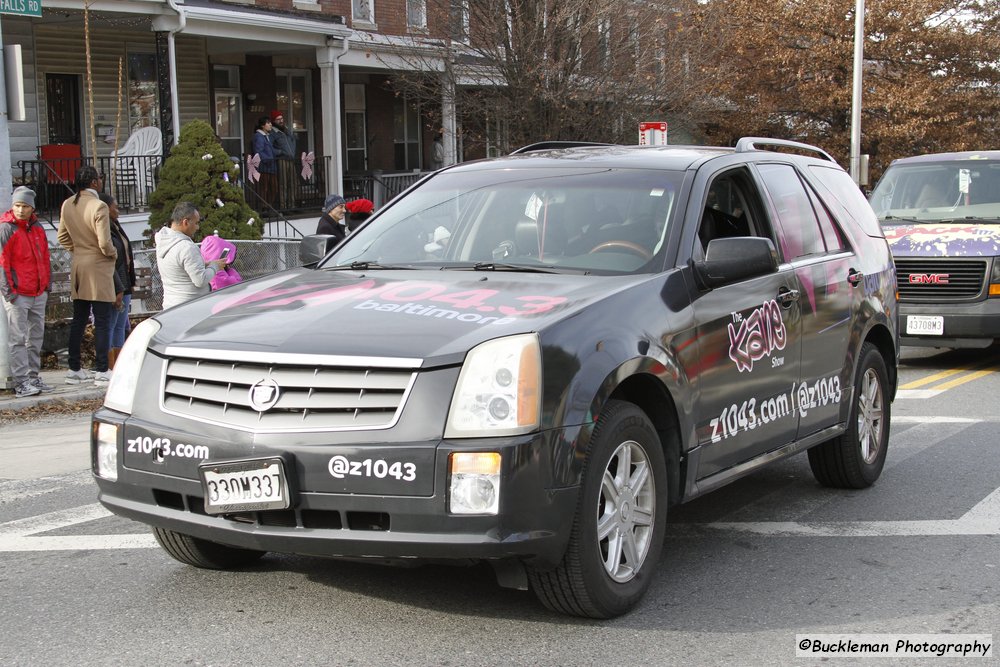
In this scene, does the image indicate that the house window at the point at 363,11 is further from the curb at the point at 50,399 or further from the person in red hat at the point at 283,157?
the curb at the point at 50,399

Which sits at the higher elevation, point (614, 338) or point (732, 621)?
point (614, 338)

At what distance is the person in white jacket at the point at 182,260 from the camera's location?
34.2 feet

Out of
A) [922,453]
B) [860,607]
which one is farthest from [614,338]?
[922,453]

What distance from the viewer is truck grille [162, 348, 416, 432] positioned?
14.0 ft

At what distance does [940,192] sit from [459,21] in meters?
9.43

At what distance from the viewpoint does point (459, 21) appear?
66.7 ft

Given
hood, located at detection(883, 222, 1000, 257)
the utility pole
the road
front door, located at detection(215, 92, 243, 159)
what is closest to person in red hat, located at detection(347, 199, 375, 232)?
hood, located at detection(883, 222, 1000, 257)

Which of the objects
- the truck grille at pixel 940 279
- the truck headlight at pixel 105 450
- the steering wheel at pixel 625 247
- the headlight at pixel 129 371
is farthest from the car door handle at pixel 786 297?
the truck grille at pixel 940 279

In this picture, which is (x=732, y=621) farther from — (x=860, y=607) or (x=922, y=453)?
(x=922, y=453)

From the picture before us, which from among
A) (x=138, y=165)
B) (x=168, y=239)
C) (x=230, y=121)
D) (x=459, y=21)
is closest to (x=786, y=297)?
(x=168, y=239)

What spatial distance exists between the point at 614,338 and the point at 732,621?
1.17m

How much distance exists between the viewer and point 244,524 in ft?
14.5

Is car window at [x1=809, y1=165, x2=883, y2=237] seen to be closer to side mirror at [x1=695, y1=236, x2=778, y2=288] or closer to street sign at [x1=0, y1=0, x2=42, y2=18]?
side mirror at [x1=695, y1=236, x2=778, y2=288]

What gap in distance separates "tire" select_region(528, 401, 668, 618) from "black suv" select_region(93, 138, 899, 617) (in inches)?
0.4
